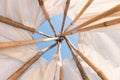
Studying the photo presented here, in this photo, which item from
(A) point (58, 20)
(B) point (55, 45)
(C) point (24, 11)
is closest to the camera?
(C) point (24, 11)

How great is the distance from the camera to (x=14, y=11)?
4.84 feet

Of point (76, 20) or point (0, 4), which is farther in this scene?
point (76, 20)

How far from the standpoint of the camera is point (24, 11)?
152 cm

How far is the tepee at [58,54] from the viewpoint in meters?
1.48

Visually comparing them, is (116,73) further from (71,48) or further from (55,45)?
(55,45)

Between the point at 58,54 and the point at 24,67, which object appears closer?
the point at 24,67

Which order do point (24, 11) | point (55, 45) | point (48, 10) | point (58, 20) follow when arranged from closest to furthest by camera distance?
point (24, 11), point (48, 10), point (55, 45), point (58, 20)

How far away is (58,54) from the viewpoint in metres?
1.63

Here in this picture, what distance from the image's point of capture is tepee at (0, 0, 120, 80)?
1479mm

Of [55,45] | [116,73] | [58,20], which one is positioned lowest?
[116,73]

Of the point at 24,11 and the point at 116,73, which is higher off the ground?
the point at 24,11

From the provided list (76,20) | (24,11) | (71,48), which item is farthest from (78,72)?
(24,11)

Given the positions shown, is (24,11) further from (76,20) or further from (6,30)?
(76,20)

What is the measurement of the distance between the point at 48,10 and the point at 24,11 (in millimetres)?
188
